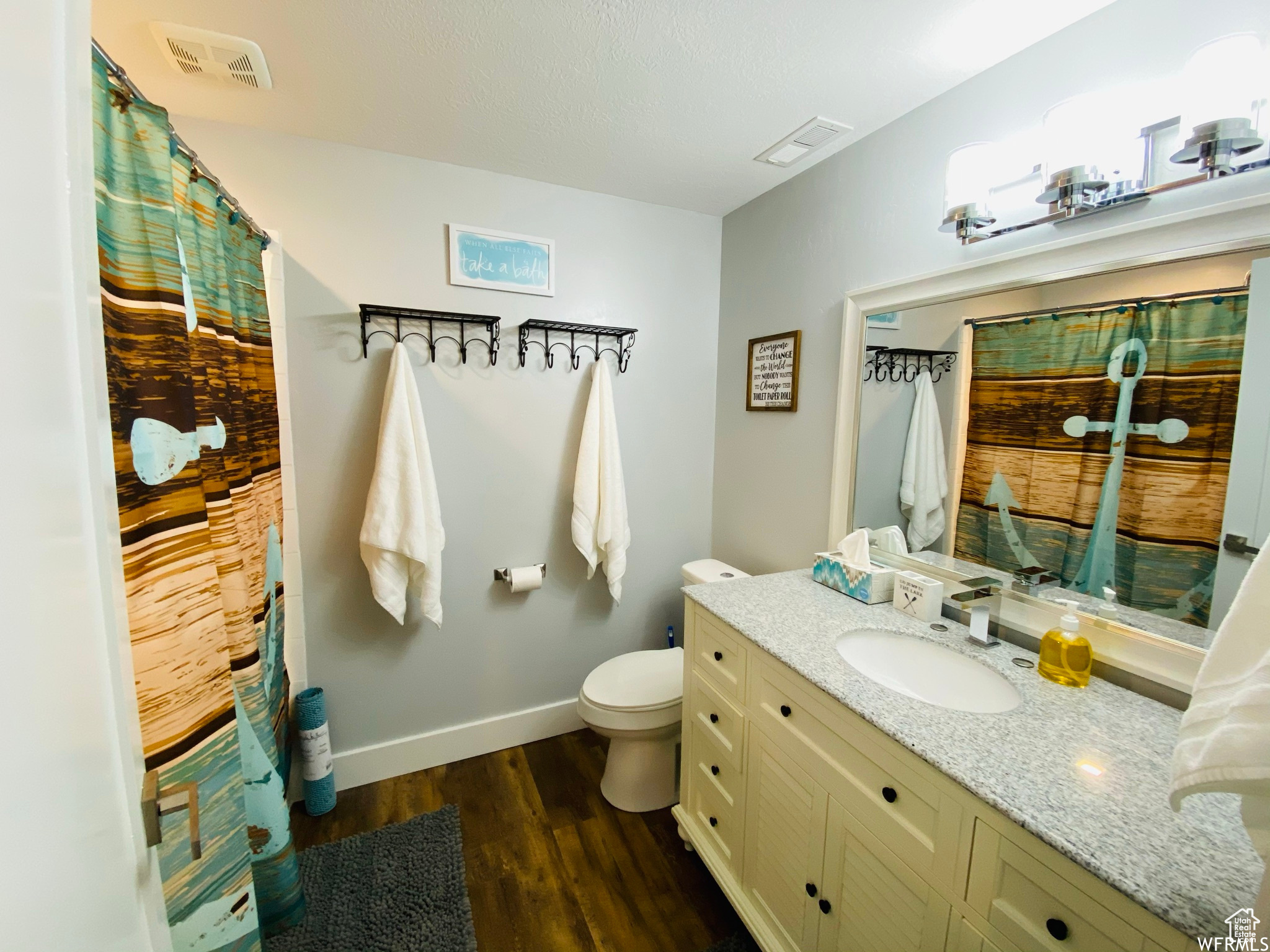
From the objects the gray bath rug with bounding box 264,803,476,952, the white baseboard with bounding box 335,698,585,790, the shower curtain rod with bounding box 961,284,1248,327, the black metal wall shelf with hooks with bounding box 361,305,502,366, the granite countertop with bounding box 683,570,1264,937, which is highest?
the black metal wall shelf with hooks with bounding box 361,305,502,366

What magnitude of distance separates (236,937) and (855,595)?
1.65 metres

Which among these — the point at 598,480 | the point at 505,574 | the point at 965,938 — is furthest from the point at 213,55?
the point at 965,938

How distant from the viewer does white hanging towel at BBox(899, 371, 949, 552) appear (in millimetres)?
1497

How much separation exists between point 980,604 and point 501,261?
6.29 feet

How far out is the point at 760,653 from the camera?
1.32m

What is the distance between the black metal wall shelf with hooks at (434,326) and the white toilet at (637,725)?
1.30m

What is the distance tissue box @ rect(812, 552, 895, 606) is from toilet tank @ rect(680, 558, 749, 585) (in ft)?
1.80

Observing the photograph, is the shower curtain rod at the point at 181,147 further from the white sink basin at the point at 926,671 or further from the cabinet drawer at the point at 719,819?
the cabinet drawer at the point at 719,819

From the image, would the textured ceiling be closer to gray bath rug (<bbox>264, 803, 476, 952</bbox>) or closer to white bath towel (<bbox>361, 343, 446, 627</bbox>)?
white bath towel (<bbox>361, 343, 446, 627</bbox>)

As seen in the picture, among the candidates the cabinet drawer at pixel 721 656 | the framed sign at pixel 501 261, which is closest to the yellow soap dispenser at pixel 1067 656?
the cabinet drawer at pixel 721 656

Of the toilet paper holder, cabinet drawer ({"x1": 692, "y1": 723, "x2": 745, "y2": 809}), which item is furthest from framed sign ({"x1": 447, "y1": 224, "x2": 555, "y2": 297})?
cabinet drawer ({"x1": 692, "y1": 723, "x2": 745, "y2": 809})

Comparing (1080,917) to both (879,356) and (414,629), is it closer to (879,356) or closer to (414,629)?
(879,356)

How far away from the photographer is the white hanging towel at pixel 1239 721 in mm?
547

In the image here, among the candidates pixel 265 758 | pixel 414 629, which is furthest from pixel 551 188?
pixel 265 758
